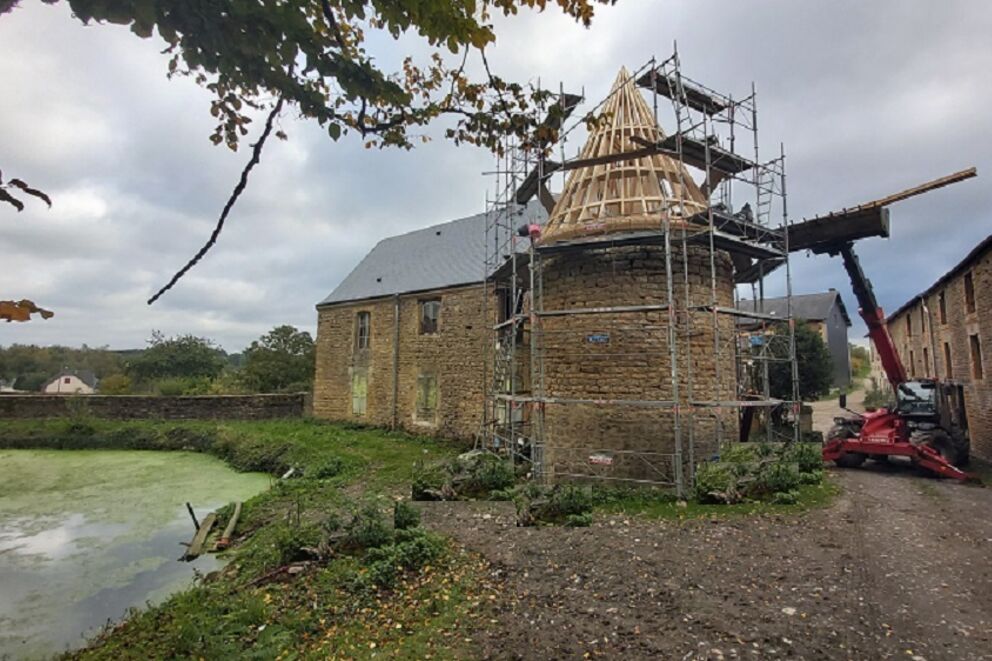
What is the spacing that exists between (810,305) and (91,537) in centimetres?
4242

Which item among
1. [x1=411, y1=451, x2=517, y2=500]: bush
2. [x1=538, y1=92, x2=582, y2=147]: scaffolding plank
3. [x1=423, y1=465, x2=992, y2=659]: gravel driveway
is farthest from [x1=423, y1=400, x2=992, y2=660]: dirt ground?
[x1=538, y1=92, x2=582, y2=147]: scaffolding plank

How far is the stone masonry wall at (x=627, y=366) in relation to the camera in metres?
9.06

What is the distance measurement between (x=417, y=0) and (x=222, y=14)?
0.80 m

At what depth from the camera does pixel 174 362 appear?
117ft

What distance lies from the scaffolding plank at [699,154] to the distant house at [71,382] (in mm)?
61373

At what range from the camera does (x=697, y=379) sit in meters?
9.27

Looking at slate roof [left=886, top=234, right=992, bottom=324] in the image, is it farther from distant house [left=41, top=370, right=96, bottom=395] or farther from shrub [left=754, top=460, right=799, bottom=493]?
distant house [left=41, top=370, right=96, bottom=395]

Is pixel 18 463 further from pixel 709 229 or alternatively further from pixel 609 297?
pixel 709 229

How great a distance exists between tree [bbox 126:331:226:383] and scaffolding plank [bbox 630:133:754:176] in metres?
33.9

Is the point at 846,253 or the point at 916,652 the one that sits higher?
Result: the point at 846,253

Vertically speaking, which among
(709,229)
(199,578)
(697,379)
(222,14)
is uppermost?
(709,229)

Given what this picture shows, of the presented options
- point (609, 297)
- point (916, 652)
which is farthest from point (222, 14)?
point (609, 297)

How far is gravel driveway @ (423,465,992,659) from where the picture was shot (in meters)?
4.05

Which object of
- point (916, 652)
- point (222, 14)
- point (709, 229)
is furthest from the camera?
point (709, 229)
